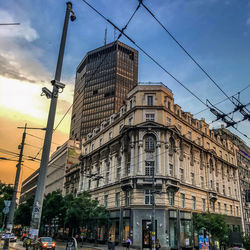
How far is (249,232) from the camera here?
5903cm

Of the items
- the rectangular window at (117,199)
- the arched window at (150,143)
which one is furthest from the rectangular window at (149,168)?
the rectangular window at (117,199)

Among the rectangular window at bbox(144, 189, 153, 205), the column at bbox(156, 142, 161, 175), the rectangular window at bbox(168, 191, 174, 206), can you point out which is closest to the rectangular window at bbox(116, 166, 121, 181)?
the rectangular window at bbox(144, 189, 153, 205)

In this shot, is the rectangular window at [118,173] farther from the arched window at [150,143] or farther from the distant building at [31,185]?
the distant building at [31,185]

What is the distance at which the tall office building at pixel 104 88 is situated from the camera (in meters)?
127

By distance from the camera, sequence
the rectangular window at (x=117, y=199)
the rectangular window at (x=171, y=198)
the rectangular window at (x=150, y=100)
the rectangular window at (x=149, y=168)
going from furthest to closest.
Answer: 1. the rectangular window at (x=150, y=100)
2. the rectangular window at (x=117, y=199)
3. the rectangular window at (x=149, y=168)
4. the rectangular window at (x=171, y=198)

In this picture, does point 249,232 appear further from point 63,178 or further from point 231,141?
point 63,178

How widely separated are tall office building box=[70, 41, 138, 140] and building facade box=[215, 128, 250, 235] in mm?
64748

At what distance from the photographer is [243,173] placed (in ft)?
217

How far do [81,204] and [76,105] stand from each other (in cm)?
11377

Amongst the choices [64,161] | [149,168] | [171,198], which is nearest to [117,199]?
[149,168]

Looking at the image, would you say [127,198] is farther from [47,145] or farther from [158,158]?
[47,145]

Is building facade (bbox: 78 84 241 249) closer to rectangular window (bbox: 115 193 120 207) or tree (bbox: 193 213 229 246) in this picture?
rectangular window (bbox: 115 193 120 207)

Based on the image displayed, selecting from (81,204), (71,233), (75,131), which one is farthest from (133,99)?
(75,131)

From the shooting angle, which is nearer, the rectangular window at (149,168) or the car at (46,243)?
the car at (46,243)
